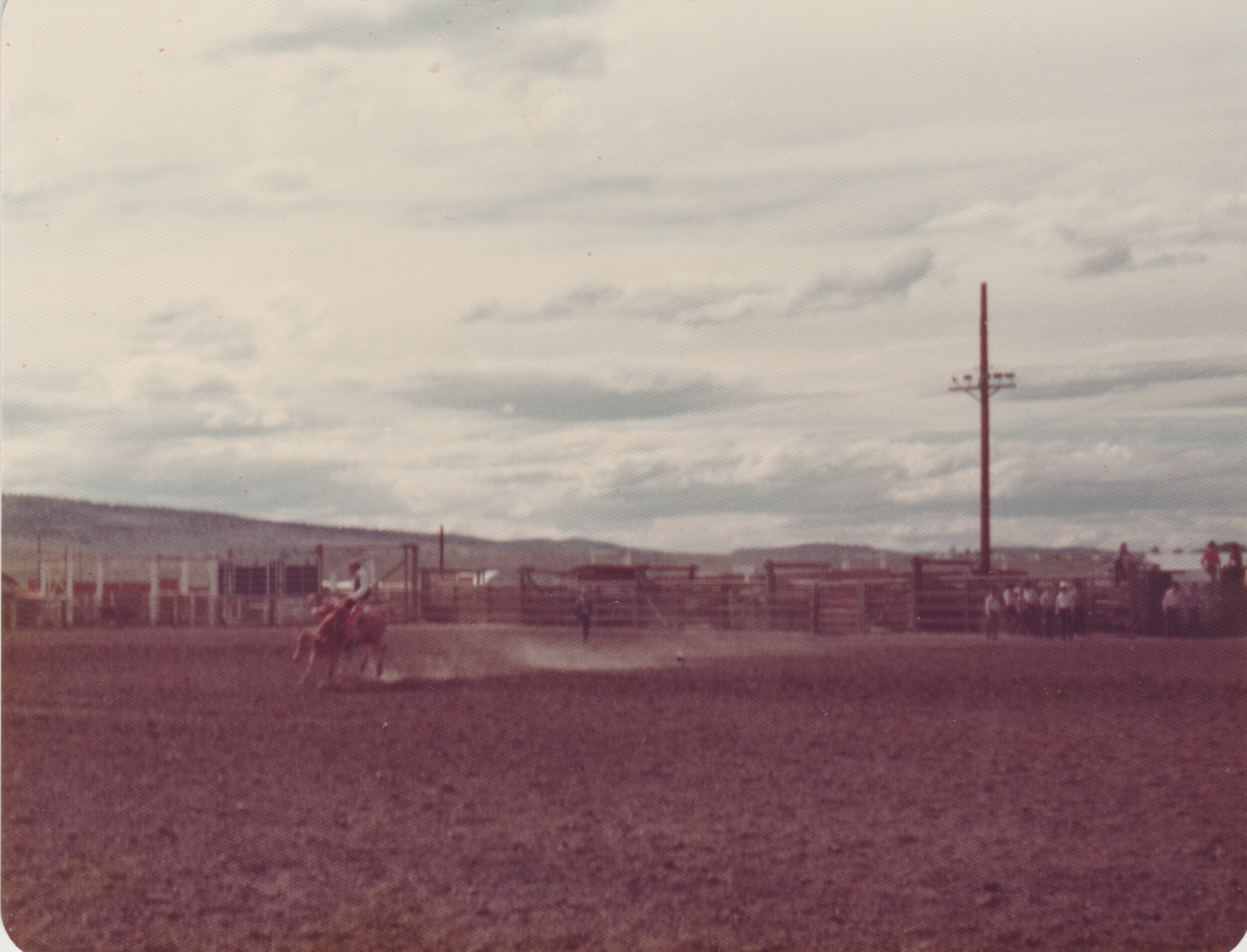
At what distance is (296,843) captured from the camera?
9.59m

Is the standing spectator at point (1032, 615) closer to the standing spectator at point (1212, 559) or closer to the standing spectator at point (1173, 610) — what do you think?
the standing spectator at point (1173, 610)

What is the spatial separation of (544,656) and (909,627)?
45.0 ft

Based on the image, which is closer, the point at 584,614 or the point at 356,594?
the point at 356,594

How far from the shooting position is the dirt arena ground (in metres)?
8.00

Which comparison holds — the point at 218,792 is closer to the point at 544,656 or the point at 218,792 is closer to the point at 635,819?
the point at 635,819

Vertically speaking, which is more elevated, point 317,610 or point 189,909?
point 317,610

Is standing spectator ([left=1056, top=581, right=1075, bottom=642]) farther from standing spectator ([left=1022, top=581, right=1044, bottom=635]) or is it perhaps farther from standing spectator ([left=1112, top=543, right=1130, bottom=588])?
standing spectator ([left=1112, top=543, right=1130, bottom=588])

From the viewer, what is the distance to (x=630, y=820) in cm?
1026

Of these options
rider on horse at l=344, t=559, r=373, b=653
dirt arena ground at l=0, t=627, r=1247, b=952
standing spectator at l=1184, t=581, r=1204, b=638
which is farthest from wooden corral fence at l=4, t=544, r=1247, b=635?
dirt arena ground at l=0, t=627, r=1247, b=952

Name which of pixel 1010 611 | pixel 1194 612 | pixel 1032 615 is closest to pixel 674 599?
pixel 1010 611

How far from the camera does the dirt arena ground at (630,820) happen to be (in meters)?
8.00

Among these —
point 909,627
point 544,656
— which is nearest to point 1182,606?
point 909,627

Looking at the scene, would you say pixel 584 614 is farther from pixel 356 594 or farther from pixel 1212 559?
pixel 1212 559

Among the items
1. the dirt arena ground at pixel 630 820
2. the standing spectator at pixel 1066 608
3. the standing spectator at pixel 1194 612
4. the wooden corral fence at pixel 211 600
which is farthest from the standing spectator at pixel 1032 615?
the wooden corral fence at pixel 211 600
